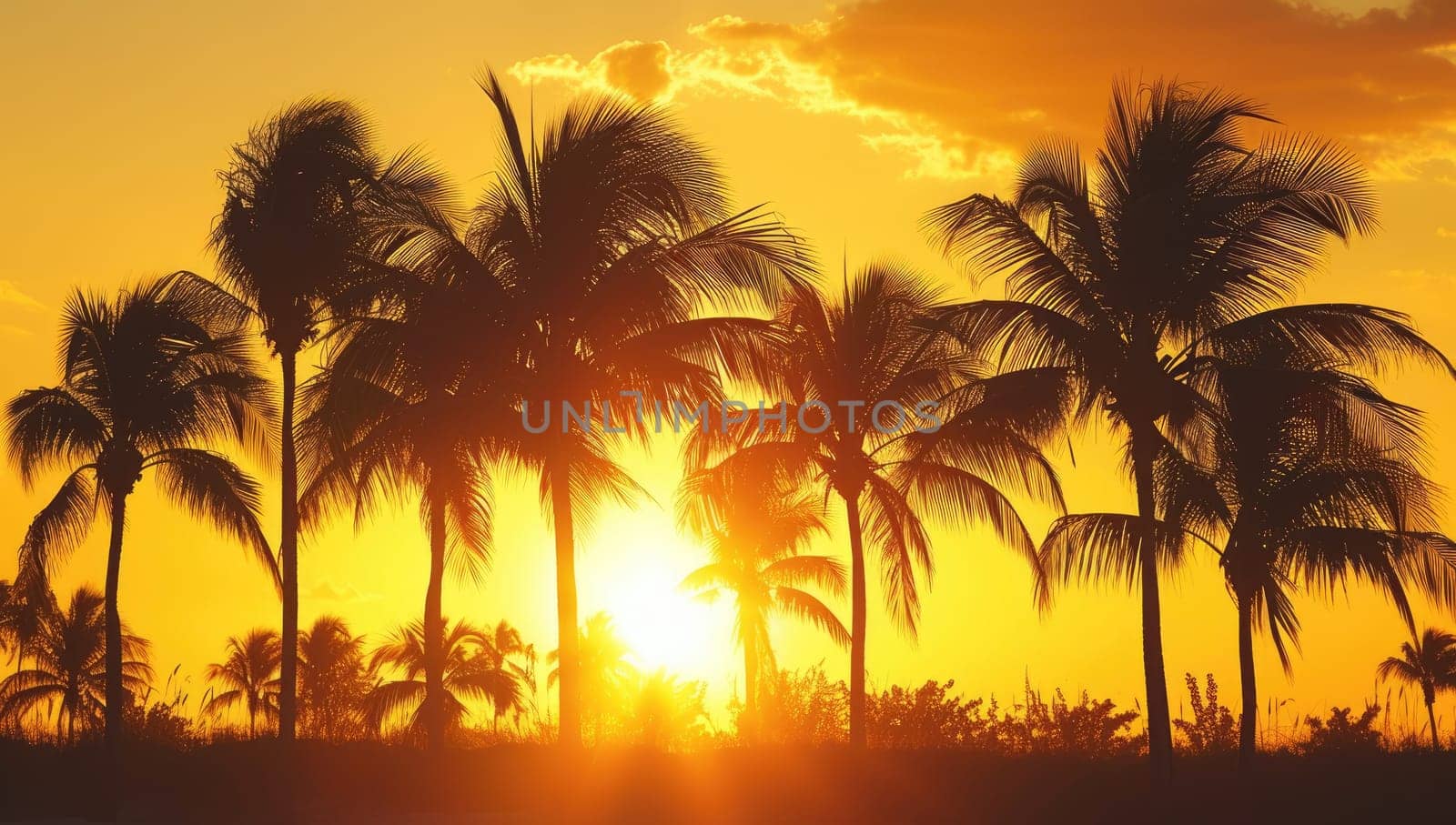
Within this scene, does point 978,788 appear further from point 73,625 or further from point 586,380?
point 73,625

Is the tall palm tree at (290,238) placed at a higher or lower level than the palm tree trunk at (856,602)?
higher

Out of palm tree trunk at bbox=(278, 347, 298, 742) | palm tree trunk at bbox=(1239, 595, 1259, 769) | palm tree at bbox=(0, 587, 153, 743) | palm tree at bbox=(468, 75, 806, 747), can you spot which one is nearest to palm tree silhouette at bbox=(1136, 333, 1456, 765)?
palm tree trunk at bbox=(1239, 595, 1259, 769)

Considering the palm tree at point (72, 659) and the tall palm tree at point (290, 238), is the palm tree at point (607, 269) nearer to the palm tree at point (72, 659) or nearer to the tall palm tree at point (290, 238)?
the tall palm tree at point (290, 238)

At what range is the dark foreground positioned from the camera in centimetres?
1747

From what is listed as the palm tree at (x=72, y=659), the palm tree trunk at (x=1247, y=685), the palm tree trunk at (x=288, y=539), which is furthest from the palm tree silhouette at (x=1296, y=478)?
the palm tree at (x=72, y=659)

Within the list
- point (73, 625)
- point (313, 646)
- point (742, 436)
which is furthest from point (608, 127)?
point (313, 646)

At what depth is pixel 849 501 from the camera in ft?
82.7

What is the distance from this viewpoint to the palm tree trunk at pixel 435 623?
24078mm

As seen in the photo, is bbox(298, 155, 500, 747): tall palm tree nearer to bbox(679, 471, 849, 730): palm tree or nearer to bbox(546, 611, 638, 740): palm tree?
bbox(679, 471, 849, 730): palm tree

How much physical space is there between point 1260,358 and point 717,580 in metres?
20.3

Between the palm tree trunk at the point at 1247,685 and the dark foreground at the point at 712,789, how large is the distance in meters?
0.67

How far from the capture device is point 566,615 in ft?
62.6

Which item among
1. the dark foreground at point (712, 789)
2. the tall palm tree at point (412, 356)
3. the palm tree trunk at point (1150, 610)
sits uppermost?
the tall palm tree at point (412, 356)

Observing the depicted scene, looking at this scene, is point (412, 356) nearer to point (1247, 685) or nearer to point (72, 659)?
point (1247, 685)
